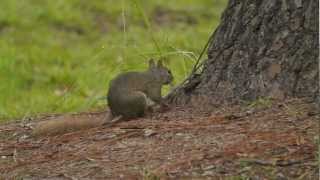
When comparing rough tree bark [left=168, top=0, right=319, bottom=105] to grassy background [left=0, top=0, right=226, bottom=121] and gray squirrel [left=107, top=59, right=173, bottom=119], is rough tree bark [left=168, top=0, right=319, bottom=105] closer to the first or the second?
gray squirrel [left=107, top=59, right=173, bottom=119]

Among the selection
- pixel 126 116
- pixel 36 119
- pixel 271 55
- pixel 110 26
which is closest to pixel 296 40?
pixel 271 55

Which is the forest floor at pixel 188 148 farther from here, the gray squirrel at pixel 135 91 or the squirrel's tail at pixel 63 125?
the gray squirrel at pixel 135 91

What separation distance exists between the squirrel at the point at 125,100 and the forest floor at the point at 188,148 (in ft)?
0.35

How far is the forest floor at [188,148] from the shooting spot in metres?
3.66

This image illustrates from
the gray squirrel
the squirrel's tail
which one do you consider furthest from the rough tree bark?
the squirrel's tail

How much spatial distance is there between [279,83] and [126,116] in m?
0.88

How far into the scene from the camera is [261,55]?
14.3 feet

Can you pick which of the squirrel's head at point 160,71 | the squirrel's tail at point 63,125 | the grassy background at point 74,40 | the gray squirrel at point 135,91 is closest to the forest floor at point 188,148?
the squirrel's tail at point 63,125

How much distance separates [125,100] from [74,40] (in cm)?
436

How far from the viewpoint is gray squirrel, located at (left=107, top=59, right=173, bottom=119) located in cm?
486

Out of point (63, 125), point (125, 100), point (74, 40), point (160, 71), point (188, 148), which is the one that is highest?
point (74, 40)

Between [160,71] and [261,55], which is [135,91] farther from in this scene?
[261,55]

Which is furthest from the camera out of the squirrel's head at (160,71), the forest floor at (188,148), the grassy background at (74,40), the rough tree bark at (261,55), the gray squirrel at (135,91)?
the grassy background at (74,40)

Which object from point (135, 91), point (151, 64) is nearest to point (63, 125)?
point (135, 91)
